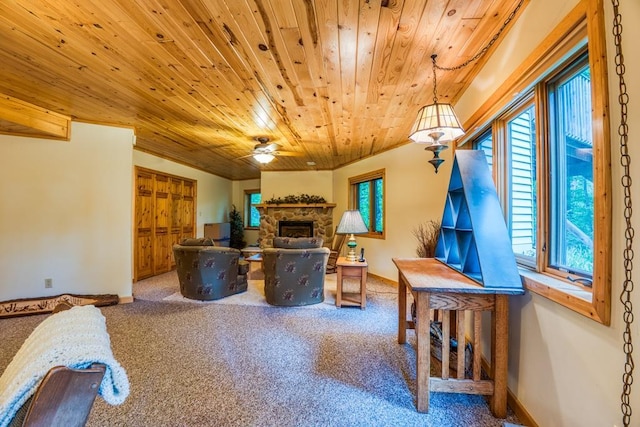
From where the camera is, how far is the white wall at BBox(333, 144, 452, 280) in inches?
148

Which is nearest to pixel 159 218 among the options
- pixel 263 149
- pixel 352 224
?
pixel 263 149

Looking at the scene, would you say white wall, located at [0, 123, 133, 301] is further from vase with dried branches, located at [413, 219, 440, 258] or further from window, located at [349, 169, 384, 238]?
window, located at [349, 169, 384, 238]

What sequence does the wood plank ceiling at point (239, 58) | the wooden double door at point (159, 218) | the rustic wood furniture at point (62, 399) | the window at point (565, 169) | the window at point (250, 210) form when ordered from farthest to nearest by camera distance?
the window at point (250, 210) < the wooden double door at point (159, 218) < the wood plank ceiling at point (239, 58) < the window at point (565, 169) < the rustic wood furniture at point (62, 399)

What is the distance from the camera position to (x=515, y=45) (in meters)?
1.72

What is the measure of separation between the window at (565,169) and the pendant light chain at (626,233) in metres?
0.05

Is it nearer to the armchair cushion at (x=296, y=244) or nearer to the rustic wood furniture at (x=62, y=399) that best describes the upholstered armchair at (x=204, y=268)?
the armchair cushion at (x=296, y=244)

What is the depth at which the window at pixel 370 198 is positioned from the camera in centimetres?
534

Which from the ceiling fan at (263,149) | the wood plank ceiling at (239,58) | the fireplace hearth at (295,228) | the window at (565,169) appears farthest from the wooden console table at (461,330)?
the fireplace hearth at (295,228)

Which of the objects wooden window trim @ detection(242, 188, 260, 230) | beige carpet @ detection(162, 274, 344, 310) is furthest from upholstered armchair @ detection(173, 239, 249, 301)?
wooden window trim @ detection(242, 188, 260, 230)

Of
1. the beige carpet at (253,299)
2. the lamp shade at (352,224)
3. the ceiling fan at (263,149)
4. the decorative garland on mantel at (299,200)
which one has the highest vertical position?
the ceiling fan at (263,149)

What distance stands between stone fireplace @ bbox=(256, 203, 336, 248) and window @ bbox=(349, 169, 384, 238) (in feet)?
2.15

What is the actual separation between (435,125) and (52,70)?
3.09 metres

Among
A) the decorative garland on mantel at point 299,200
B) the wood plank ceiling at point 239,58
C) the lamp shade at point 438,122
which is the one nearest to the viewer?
the wood plank ceiling at point 239,58

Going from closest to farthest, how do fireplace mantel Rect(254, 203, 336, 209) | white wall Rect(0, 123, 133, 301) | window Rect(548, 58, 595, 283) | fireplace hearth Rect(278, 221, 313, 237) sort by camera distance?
window Rect(548, 58, 595, 283), white wall Rect(0, 123, 133, 301), fireplace mantel Rect(254, 203, 336, 209), fireplace hearth Rect(278, 221, 313, 237)
